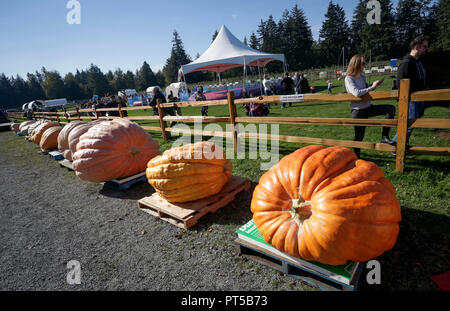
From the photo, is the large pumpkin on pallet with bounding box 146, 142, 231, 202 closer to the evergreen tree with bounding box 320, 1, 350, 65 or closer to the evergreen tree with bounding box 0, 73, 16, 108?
the evergreen tree with bounding box 320, 1, 350, 65

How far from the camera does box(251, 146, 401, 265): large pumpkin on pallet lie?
1698 millimetres

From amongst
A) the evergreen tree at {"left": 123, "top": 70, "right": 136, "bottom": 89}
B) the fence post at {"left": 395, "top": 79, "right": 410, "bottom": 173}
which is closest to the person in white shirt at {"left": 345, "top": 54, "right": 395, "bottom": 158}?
the fence post at {"left": 395, "top": 79, "right": 410, "bottom": 173}

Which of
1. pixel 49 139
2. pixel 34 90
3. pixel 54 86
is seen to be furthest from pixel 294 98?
pixel 34 90

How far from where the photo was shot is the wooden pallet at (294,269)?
71.2 inches

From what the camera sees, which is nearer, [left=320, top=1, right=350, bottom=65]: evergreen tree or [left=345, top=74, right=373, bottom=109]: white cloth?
[left=345, top=74, right=373, bottom=109]: white cloth

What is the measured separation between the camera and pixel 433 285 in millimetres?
1827

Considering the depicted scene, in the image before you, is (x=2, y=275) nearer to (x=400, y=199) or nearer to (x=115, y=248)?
(x=115, y=248)

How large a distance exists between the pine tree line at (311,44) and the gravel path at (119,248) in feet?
161

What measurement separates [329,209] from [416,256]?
3.74 ft

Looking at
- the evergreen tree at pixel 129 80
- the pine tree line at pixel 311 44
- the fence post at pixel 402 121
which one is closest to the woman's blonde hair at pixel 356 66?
the fence post at pixel 402 121

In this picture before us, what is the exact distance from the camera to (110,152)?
13.5 feet

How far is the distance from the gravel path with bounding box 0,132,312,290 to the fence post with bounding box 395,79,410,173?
2419mm

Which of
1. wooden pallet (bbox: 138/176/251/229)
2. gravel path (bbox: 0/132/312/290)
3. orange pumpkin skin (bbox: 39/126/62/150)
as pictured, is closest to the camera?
gravel path (bbox: 0/132/312/290)

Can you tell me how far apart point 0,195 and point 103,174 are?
9.86 feet
